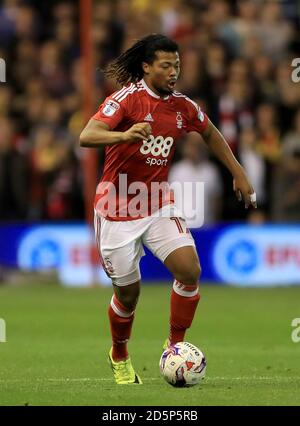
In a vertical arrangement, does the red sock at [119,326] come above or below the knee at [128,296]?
below

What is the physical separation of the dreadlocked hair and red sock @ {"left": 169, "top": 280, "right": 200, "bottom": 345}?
168cm

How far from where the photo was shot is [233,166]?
10.4 meters

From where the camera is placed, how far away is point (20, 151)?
2025cm

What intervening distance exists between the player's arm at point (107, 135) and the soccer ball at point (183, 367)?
170cm

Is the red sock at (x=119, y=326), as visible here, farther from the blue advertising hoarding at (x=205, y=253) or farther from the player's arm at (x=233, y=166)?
the blue advertising hoarding at (x=205, y=253)

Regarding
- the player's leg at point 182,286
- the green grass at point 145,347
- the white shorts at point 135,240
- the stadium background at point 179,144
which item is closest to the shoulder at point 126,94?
the white shorts at point 135,240

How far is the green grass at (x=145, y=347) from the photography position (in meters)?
9.20

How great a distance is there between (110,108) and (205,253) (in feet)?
34.4
